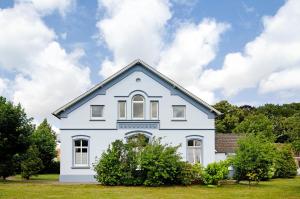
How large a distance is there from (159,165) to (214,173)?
3634 mm

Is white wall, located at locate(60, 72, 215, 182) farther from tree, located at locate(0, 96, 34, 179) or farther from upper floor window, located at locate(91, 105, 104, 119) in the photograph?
tree, located at locate(0, 96, 34, 179)

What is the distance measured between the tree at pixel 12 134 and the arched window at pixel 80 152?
4.14 meters

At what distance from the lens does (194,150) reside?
34.7 meters

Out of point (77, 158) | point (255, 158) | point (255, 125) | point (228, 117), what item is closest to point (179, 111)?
point (255, 158)

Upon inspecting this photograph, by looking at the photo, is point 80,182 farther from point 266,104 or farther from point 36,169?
point 266,104

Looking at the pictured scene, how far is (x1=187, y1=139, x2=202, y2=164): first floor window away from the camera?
3456 cm

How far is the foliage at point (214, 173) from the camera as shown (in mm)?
29578

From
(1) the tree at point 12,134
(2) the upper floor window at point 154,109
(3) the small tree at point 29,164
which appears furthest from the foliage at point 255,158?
(3) the small tree at point 29,164

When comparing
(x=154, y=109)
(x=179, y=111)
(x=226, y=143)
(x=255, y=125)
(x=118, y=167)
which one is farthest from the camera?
(x=255, y=125)

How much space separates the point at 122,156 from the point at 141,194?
6.59 m

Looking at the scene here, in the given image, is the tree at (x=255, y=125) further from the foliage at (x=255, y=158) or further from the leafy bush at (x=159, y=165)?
the leafy bush at (x=159, y=165)

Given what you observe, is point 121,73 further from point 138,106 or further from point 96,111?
point 96,111

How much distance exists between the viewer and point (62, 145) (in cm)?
3322

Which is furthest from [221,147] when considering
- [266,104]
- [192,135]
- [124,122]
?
[266,104]
